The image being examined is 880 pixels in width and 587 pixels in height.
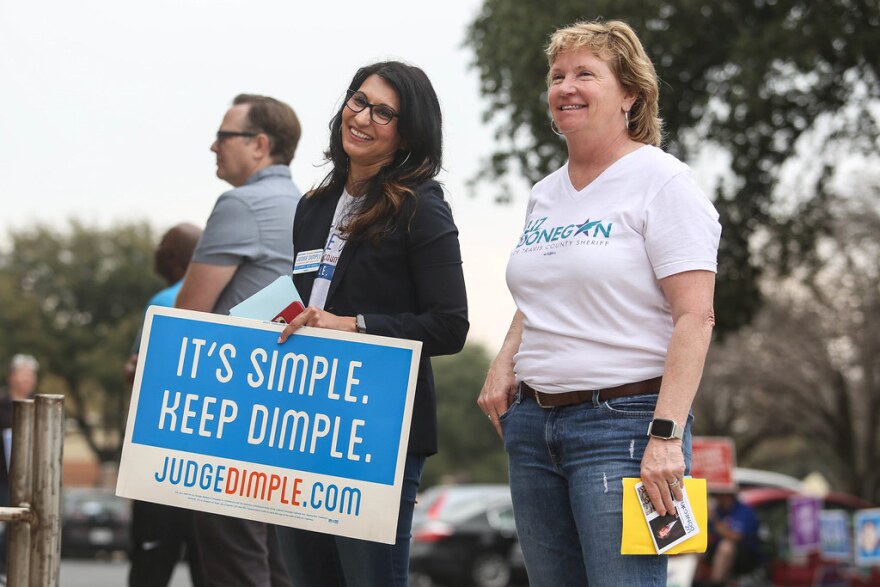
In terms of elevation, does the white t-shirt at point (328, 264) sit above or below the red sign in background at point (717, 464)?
above

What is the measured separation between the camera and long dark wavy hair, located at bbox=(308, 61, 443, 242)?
337cm

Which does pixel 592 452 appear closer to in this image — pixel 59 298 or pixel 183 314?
pixel 183 314

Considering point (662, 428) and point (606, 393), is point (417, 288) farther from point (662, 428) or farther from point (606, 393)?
point (662, 428)

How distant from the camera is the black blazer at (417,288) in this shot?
3324 mm

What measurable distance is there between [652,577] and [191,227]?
325 centimetres

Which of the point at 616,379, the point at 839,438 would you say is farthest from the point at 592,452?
the point at 839,438

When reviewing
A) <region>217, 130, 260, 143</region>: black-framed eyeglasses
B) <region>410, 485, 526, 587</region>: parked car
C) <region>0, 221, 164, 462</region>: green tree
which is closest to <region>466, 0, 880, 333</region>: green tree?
<region>410, 485, 526, 587</region>: parked car

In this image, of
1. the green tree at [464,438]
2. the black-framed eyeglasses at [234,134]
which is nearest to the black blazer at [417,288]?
the black-framed eyeglasses at [234,134]

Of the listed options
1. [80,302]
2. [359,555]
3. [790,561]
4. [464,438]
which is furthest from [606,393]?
[464,438]

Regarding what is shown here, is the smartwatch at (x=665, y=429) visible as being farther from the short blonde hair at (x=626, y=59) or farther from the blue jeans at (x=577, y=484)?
the short blonde hair at (x=626, y=59)

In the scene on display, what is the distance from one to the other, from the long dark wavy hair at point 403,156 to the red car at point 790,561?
591 inches

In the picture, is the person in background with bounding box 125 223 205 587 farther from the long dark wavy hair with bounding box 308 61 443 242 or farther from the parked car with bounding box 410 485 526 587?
the parked car with bounding box 410 485 526 587

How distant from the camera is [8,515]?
3346 millimetres

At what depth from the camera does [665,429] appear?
2.87 meters
